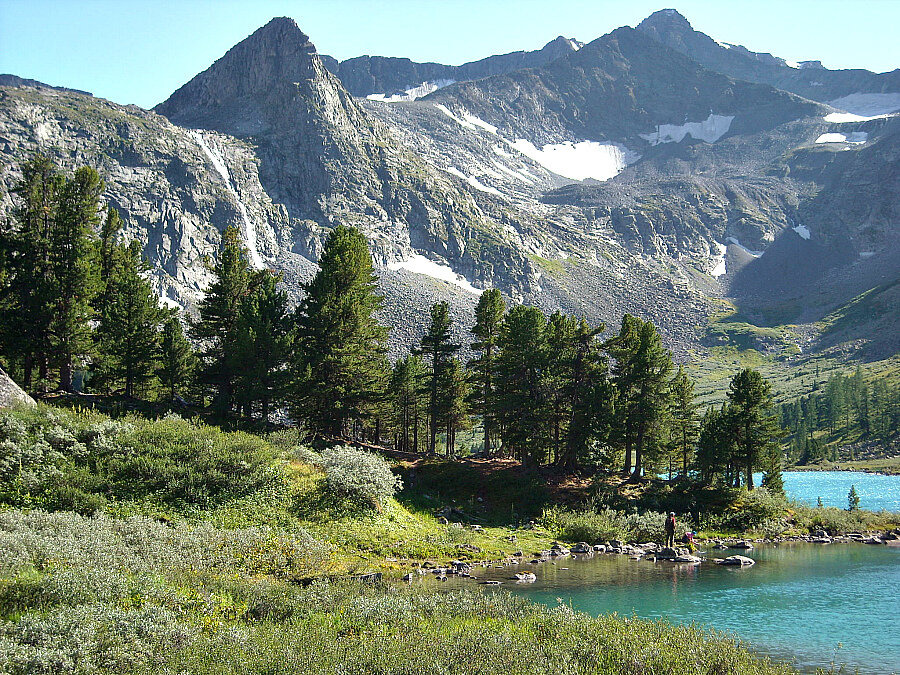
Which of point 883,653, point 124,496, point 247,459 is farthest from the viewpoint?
point 247,459

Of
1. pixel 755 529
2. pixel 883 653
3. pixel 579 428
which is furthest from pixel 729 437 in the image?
pixel 883 653

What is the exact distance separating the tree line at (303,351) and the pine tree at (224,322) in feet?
0.50

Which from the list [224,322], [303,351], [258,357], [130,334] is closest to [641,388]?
[303,351]

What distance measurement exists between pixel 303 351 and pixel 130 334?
13.3 m

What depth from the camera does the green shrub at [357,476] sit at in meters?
33.2

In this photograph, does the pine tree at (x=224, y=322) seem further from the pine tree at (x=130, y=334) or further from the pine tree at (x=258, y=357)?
the pine tree at (x=130, y=334)

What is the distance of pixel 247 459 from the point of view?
31797 millimetres

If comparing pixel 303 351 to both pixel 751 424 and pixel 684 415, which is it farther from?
pixel 684 415

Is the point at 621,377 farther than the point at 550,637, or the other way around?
the point at 621,377

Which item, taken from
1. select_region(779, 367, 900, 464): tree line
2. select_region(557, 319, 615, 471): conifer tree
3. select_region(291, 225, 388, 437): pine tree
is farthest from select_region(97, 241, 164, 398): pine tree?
select_region(779, 367, 900, 464): tree line

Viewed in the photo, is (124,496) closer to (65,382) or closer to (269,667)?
(269,667)

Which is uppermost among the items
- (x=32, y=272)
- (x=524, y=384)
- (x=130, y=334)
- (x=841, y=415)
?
(x=32, y=272)

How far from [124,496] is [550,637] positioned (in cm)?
2040

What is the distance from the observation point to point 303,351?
48969mm
